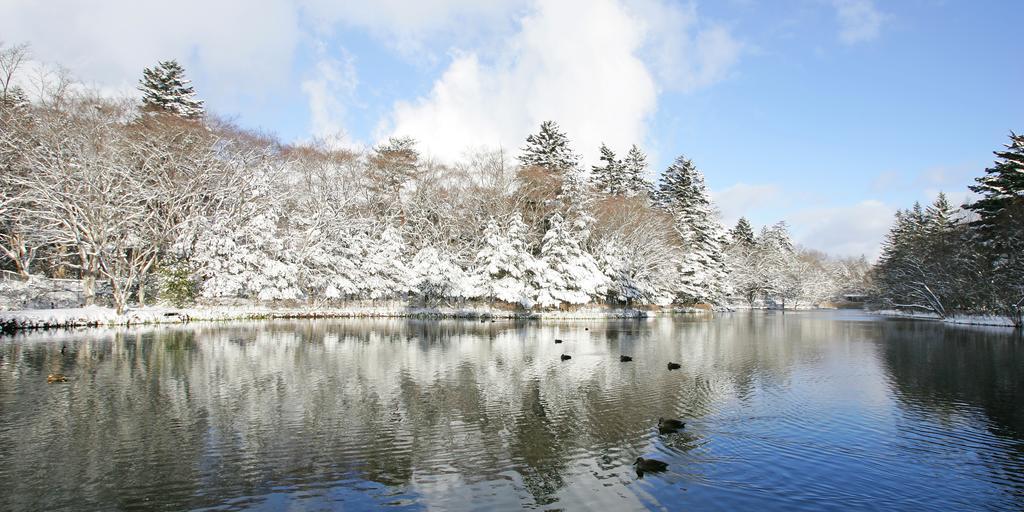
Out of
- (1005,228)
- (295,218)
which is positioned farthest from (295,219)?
(1005,228)

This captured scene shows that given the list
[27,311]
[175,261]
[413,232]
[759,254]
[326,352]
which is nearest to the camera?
Answer: [326,352]

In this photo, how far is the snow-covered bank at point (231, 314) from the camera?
28859 mm

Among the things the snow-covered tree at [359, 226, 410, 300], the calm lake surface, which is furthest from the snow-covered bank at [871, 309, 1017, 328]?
the snow-covered tree at [359, 226, 410, 300]

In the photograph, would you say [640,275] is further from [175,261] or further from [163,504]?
[163,504]

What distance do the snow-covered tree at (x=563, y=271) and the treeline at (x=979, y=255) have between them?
27795 mm

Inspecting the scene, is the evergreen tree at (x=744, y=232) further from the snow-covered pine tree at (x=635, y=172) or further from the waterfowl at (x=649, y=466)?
the waterfowl at (x=649, y=466)

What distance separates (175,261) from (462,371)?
3077cm

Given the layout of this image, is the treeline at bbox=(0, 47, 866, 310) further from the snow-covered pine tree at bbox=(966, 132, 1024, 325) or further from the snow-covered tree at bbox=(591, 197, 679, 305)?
the snow-covered pine tree at bbox=(966, 132, 1024, 325)

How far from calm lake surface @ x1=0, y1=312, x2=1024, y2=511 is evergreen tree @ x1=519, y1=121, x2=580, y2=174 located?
36.8 m

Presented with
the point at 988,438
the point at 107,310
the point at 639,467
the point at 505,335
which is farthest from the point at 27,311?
the point at 988,438

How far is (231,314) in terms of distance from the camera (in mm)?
38469

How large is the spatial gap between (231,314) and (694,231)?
5112cm

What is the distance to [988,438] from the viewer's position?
1103 centimetres

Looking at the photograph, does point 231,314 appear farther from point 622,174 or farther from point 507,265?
point 622,174
